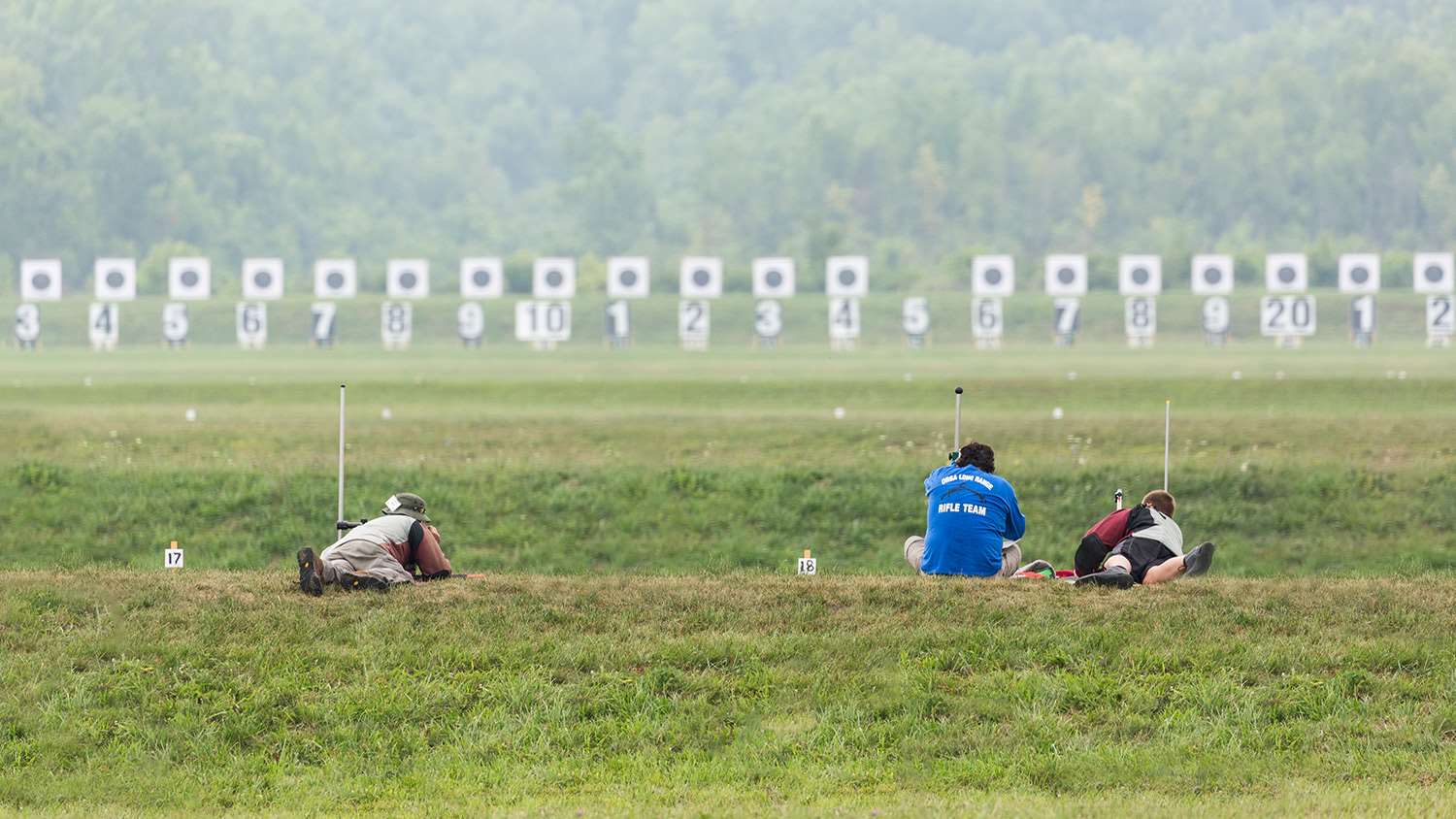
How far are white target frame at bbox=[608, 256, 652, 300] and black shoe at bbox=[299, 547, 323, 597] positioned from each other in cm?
6055

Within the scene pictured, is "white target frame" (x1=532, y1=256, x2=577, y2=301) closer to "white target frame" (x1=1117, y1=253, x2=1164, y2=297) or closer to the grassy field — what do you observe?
"white target frame" (x1=1117, y1=253, x2=1164, y2=297)

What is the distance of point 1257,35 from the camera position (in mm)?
124562

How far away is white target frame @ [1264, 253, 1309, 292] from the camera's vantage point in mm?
69875

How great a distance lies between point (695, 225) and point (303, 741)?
330 ft

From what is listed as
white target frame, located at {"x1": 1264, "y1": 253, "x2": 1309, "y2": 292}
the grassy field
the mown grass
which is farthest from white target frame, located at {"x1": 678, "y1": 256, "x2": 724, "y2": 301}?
the mown grass

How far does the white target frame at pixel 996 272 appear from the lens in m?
72.3

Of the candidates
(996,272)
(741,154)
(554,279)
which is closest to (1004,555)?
(554,279)

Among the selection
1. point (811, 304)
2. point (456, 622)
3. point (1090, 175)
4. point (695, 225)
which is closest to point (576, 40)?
point (695, 225)

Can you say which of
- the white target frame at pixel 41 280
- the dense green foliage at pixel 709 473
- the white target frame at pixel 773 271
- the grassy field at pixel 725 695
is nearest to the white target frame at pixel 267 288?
the white target frame at pixel 41 280

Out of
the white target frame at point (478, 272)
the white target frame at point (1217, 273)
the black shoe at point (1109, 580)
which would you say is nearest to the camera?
the black shoe at point (1109, 580)

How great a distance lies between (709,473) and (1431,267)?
51.6 m

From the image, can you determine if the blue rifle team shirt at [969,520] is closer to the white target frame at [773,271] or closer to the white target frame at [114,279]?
the white target frame at [773,271]

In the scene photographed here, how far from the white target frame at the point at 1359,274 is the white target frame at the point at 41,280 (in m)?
43.5

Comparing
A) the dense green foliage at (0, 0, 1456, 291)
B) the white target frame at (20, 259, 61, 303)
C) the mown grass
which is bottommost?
the mown grass
